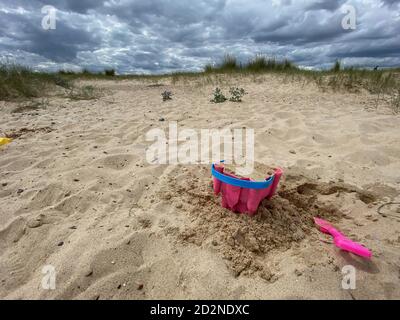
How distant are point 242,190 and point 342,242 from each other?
573mm

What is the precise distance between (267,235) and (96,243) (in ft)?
3.09

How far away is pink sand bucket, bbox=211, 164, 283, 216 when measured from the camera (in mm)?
1552

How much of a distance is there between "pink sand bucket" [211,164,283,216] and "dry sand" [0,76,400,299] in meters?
0.07

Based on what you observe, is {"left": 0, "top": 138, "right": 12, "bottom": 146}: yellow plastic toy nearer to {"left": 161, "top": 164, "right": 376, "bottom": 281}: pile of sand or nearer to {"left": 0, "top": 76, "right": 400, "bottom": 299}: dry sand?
{"left": 0, "top": 76, "right": 400, "bottom": 299}: dry sand

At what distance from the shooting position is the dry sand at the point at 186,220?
1328 millimetres

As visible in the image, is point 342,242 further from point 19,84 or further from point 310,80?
point 19,84

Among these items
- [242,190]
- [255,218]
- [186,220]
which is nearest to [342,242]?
[255,218]

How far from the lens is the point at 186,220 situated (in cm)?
175

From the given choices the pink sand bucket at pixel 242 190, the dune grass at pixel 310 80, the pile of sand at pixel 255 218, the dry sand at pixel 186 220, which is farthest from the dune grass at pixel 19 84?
the pink sand bucket at pixel 242 190

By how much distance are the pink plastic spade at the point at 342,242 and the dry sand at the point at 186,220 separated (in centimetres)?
5

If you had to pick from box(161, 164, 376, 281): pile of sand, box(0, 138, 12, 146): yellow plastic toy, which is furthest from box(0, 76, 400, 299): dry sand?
box(0, 138, 12, 146): yellow plastic toy

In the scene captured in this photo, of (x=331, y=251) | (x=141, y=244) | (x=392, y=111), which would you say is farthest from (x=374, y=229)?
(x=392, y=111)

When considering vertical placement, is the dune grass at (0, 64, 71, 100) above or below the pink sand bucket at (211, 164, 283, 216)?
above

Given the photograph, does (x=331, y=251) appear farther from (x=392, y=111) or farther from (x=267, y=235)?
(x=392, y=111)
